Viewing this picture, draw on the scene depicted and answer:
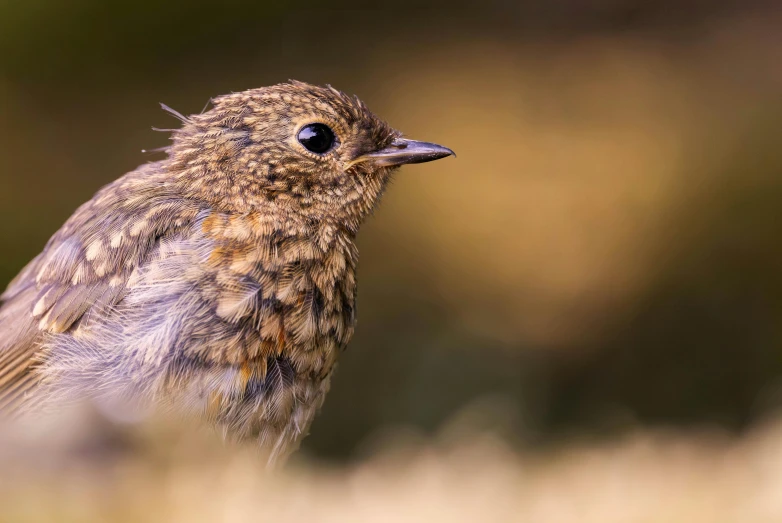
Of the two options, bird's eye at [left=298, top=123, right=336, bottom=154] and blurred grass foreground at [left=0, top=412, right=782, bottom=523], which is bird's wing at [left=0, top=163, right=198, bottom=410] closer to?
bird's eye at [left=298, top=123, right=336, bottom=154]

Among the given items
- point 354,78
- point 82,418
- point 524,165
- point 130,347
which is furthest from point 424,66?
point 82,418

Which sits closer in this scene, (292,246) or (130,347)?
(130,347)

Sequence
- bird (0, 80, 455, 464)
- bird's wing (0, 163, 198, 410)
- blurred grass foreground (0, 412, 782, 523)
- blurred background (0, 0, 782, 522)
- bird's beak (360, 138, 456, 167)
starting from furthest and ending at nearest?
1. blurred background (0, 0, 782, 522)
2. bird's beak (360, 138, 456, 167)
3. bird's wing (0, 163, 198, 410)
4. bird (0, 80, 455, 464)
5. blurred grass foreground (0, 412, 782, 523)

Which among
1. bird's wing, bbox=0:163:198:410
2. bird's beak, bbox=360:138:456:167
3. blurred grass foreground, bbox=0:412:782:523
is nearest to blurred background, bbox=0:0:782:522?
blurred grass foreground, bbox=0:412:782:523

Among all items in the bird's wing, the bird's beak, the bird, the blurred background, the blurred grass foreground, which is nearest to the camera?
the blurred grass foreground

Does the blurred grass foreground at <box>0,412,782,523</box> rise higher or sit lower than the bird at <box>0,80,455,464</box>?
lower

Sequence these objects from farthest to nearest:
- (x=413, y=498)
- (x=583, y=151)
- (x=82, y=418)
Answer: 1. (x=583, y=151)
2. (x=413, y=498)
3. (x=82, y=418)

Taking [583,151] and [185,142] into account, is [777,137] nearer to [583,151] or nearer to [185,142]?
[583,151]
